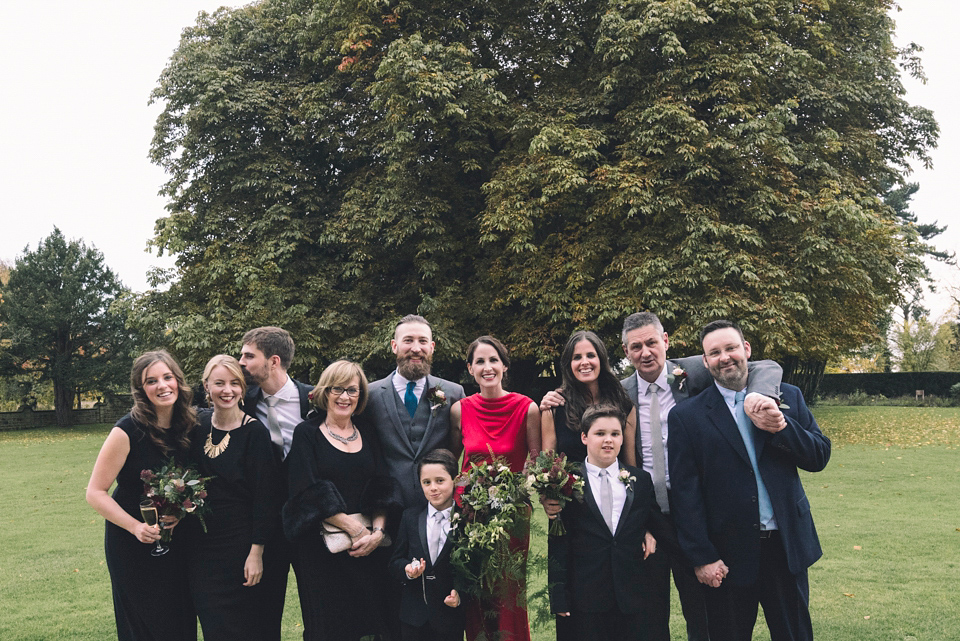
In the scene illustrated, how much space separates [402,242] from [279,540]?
47.3 feet

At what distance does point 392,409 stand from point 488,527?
126 centimetres

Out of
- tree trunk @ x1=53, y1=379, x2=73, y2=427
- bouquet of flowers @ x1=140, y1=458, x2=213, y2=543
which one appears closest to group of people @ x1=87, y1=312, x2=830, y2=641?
bouquet of flowers @ x1=140, y1=458, x2=213, y2=543

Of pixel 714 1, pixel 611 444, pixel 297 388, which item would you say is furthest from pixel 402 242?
pixel 611 444

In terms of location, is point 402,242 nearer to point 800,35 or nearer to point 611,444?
point 800,35

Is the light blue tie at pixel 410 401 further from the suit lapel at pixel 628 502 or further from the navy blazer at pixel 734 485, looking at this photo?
the navy blazer at pixel 734 485

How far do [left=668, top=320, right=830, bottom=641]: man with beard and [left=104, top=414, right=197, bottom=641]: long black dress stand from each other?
306 cm

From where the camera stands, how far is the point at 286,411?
5.25 m

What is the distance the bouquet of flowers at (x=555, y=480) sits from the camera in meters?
4.16

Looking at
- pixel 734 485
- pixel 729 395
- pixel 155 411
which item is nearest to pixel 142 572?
pixel 155 411

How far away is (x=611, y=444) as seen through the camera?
4391 millimetres

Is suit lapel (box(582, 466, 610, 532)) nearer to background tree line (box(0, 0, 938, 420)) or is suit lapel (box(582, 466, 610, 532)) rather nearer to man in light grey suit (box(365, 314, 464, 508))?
man in light grey suit (box(365, 314, 464, 508))

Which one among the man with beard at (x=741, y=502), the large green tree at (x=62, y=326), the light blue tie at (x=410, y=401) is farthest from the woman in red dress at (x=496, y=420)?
the large green tree at (x=62, y=326)

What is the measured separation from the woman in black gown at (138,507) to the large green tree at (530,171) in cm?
1272

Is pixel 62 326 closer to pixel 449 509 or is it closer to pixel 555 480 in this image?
pixel 449 509
